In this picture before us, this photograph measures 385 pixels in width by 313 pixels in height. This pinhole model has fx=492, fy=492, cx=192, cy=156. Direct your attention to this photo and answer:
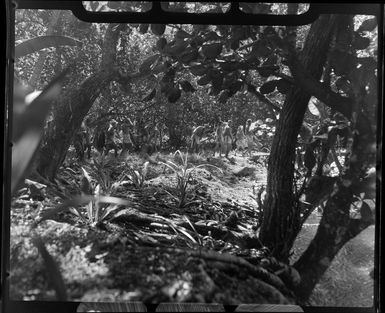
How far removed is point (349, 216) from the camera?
1741 mm

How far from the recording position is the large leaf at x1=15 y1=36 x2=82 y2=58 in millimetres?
1690

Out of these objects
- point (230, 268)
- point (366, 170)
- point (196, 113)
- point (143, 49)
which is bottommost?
point (230, 268)

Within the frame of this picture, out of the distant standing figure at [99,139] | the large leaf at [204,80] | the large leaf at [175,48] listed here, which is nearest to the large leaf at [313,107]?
the large leaf at [204,80]

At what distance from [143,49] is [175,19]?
15 cm

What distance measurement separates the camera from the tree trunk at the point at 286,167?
1737mm

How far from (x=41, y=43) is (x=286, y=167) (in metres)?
0.96

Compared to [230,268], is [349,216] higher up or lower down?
higher up

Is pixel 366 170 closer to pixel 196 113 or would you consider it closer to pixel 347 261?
pixel 347 261

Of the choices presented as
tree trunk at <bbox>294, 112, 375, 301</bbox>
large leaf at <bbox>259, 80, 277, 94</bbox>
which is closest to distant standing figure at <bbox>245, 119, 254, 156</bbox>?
large leaf at <bbox>259, 80, 277, 94</bbox>

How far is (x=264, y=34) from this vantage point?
1.70m

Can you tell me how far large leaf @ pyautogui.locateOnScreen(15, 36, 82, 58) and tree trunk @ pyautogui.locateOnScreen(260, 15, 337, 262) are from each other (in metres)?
0.78

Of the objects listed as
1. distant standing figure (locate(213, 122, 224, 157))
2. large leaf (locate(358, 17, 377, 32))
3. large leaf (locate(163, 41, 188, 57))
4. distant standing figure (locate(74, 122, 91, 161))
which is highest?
large leaf (locate(358, 17, 377, 32))

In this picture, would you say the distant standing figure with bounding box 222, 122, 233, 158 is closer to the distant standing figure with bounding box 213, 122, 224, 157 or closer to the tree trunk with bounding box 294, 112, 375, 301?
the distant standing figure with bounding box 213, 122, 224, 157

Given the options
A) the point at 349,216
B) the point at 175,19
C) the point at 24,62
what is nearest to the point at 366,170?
the point at 349,216
